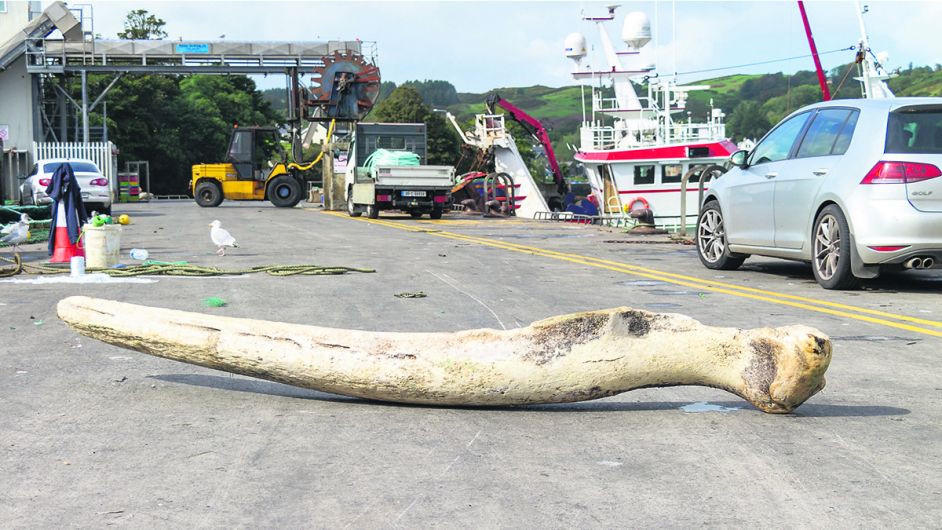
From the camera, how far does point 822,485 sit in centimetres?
396

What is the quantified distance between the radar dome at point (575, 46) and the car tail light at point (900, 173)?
38561mm

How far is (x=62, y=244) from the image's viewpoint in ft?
45.0

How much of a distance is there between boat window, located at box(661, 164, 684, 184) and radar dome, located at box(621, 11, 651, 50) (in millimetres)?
7897

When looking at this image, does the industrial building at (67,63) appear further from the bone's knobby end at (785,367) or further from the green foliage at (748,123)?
the green foliage at (748,123)

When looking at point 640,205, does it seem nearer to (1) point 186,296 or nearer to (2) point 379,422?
(1) point 186,296

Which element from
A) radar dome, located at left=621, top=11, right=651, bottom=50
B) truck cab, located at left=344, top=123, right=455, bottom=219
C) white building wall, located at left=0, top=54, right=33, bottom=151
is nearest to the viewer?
truck cab, located at left=344, top=123, right=455, bottom=219

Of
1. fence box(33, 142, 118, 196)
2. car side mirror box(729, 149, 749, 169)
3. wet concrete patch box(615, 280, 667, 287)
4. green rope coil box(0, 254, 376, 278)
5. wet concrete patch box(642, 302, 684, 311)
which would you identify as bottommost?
wet concrete patch box(642, 302, 684, 311)

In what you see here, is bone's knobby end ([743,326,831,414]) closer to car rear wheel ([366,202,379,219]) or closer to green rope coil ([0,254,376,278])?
green rope coil ([0,254,376,278])

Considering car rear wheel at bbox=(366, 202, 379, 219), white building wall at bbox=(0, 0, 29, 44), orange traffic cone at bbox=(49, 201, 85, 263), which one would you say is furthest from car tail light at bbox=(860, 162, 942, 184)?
white building wall at bbox=(0, 0, 29, 44)

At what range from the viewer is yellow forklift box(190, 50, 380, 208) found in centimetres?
4216

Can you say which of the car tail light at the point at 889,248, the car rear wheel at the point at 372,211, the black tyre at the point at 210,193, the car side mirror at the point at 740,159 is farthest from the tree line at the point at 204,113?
the car tail light at the point at 889,248

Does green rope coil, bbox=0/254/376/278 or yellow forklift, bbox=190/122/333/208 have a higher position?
yellow forklift, bbox=190/122/333/208

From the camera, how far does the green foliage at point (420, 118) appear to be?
97750 millimetres

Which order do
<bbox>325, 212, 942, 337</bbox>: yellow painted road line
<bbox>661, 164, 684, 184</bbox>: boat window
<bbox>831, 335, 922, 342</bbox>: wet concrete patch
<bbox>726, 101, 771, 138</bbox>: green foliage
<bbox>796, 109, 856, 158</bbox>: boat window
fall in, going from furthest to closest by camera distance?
1. <bbox>726, 101, 771, 138</bbox>: green foliage
2. <bbox>661, 164, 684, 184</bbox>: boat window
3. <bbox>796, 109, 856, 158</bbox>: boat window
4. <bbox>325, 212, 942, 337</bbox>: yellow painted road line
5. <bbox>831, 335, 922, 342</bbox>: wet concrete patch
